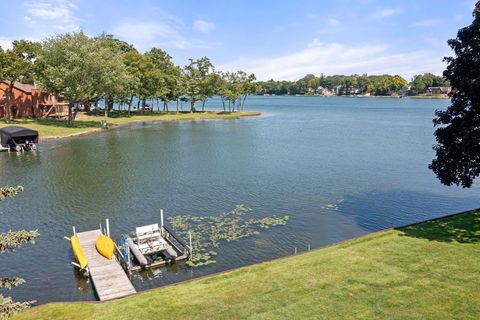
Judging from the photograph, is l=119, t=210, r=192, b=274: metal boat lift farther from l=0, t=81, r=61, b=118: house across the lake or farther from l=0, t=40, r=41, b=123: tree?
l=0, t=81, r=61, b=118: house across the lake

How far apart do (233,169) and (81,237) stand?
78.7ft

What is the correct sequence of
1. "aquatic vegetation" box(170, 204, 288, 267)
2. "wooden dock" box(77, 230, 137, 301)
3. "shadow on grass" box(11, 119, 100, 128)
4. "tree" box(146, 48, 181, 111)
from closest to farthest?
1. "wooden dock" box(77, 230, 137, 301)
2. "aquatic vegetation" box(170, 204, 288, 267)
3. "shadow on grass" box(11, 119, 100, 128)
4. "tree" box(146, 48, 181, 111)

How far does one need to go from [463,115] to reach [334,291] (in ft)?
45.1

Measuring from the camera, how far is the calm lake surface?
927 inches

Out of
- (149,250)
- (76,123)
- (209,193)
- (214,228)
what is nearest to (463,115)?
(214,228)

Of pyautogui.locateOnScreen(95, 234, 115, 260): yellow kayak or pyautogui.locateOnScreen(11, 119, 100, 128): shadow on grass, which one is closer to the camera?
pyautogui.locateOnScreen(95, 234, 115, 260): yellow kayak

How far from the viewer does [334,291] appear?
651 inches

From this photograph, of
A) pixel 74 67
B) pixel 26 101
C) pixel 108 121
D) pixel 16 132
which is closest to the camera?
pixel 16 132

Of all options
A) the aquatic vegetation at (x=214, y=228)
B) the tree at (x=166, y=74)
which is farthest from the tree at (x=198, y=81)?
the aquatic vegetation at (x=214, y=228)

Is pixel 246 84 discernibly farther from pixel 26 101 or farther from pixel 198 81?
pixel 26 101

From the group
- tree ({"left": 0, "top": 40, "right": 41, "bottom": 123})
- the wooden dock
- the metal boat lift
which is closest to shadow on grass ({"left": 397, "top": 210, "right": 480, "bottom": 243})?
the metal boat lift

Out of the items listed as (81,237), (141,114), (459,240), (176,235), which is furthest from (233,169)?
(141,114)

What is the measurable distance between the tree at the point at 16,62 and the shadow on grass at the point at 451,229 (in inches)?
2940

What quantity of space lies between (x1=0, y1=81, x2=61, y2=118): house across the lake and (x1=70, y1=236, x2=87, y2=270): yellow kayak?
7040 centimetres
